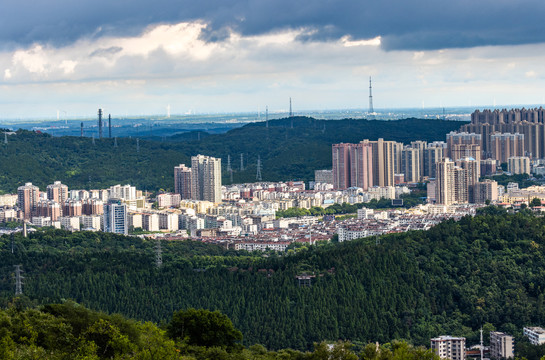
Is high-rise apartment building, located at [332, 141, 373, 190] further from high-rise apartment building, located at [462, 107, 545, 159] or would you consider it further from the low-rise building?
the low-rise building

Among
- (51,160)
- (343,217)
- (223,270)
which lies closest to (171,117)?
(51,160)

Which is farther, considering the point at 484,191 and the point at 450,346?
the point at 484,191

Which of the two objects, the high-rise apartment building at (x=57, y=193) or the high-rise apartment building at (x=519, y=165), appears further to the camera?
the high-rise apartment building at (x=519, y=165)

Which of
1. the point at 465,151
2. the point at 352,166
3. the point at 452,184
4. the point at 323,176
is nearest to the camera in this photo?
the point at 452,184

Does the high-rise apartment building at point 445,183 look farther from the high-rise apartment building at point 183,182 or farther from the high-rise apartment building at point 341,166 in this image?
the high-rise apartment building at point 183,182

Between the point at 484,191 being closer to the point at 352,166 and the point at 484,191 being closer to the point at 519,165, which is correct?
the point at 352,166

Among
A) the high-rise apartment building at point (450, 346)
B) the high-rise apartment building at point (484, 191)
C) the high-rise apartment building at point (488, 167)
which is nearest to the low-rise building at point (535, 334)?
the high-rise apartment building at point (450, 346)

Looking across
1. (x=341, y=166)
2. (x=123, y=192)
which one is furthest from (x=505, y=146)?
(x=123, y=192)

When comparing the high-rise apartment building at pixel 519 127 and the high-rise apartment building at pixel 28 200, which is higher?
the high-rise apartment building at pixel 519 127
